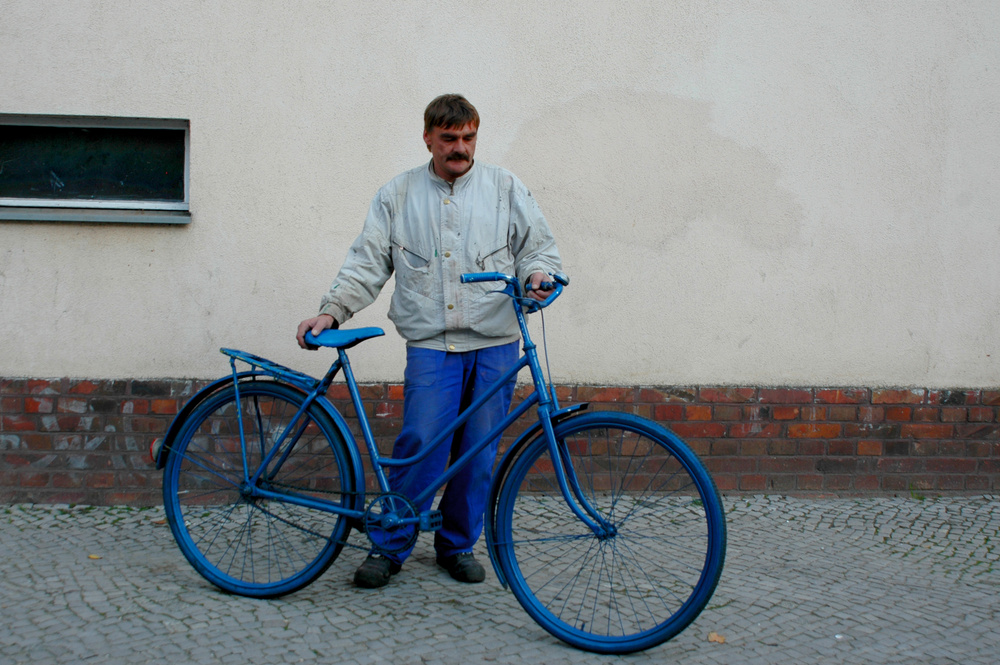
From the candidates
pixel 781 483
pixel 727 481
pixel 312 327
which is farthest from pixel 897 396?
pixel 312 327

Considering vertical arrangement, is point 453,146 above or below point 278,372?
above

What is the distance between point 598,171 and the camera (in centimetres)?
482

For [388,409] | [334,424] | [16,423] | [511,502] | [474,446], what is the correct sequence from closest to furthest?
[511,502] → [474,446] → [334,424] → [16,423] → [388,409]

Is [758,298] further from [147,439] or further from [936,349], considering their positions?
[147,439]

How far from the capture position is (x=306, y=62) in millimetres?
4680

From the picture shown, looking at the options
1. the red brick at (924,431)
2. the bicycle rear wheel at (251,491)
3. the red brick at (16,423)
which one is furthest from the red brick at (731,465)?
the red brick at (16,423)

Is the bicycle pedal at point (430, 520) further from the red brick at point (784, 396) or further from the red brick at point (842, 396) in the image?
the red brick at point (842, 396)

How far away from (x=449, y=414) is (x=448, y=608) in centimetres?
75

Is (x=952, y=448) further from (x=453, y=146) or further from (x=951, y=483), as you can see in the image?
(x=453, y=146)

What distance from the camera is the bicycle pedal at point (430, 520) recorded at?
131 inches

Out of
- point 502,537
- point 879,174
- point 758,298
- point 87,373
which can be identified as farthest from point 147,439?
point 879,174

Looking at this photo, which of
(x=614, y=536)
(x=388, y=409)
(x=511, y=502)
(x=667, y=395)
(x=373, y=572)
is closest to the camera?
(x=614, y=536)

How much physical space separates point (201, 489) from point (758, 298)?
3090 mm

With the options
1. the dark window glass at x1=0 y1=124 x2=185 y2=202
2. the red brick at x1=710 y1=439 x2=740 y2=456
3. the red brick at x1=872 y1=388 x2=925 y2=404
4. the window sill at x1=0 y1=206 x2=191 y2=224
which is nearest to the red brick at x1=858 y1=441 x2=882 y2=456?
the red brick at x1=872 y1=388 x2=925 y2=404
